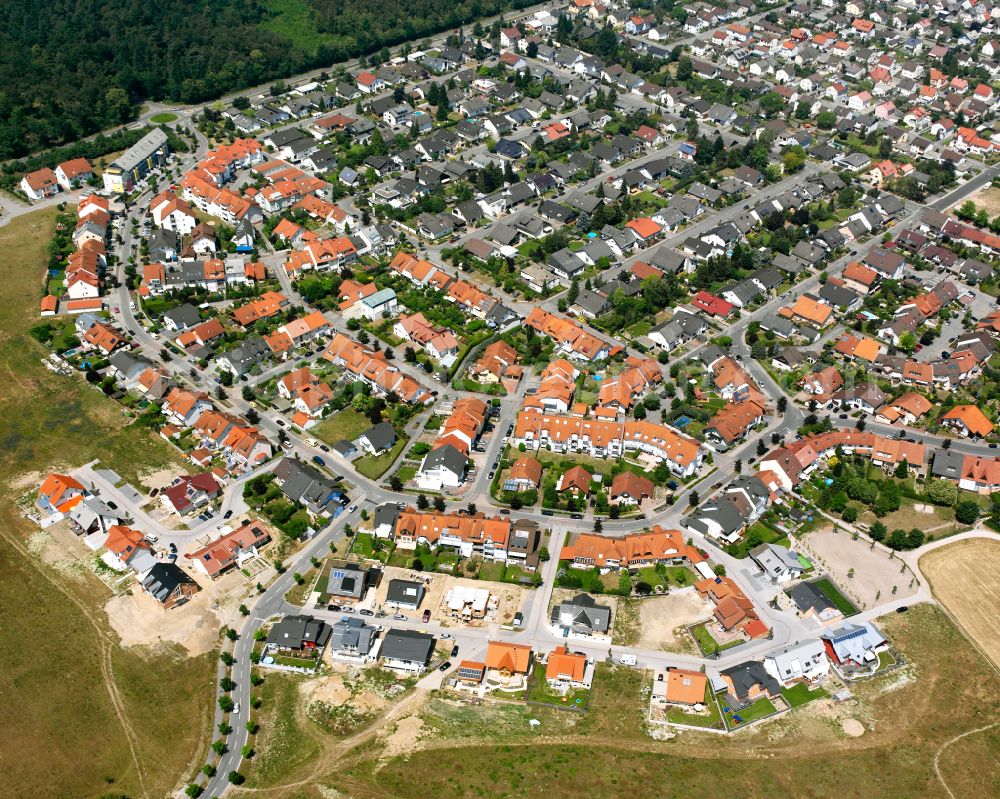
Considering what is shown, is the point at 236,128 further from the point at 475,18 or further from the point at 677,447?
the point at 677,447

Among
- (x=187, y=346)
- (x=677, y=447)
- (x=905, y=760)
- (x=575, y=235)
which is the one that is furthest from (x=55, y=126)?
(x=905, y=760)

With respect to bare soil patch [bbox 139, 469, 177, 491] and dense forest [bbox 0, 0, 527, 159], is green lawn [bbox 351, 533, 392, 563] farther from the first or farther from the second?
dense forest [bbox 0, 0, 527, 159]

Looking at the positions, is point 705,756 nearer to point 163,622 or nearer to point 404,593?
point 404,593

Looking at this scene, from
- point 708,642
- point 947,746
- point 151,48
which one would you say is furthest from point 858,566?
point 151,48

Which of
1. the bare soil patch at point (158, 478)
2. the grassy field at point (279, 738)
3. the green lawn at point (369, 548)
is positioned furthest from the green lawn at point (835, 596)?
the bare soil patch at point (158, 478)

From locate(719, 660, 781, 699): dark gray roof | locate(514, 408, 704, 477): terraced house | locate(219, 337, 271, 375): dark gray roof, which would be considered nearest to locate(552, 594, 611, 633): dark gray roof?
locate(719, 660, 781, 699): dark gray roof

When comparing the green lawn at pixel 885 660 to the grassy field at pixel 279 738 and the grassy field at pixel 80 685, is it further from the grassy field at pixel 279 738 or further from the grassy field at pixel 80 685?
the grassy field at pixel 80 685

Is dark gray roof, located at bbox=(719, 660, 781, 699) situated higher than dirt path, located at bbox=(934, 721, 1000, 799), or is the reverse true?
dark gray roof, located at bbox=(719, 660, 781, 699)
